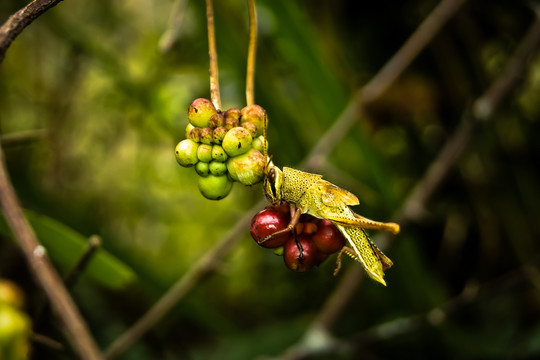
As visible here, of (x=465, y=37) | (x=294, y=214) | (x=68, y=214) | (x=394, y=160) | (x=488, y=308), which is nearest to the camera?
(x=294, y=214)

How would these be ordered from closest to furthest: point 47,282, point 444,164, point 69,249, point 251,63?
1. point 47,282
2. point 251,63
3. point 69,249
4. point 444,164

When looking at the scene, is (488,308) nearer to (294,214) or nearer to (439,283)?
(439,283)

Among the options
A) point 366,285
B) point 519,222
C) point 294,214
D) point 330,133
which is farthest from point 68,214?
point 519,222

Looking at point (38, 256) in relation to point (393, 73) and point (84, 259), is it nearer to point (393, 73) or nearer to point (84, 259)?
point (84, 259)

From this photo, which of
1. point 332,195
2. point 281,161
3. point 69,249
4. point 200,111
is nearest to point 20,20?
point 200,111

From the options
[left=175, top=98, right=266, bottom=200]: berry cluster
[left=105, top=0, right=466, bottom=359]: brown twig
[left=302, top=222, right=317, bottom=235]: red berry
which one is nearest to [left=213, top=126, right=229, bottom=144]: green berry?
[left=175, top=98, right=266, bottom=200]: berry cluster

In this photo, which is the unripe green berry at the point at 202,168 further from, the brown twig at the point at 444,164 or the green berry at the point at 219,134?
the brown twig at the point at 444,164

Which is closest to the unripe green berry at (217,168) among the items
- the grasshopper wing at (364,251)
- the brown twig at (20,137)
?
the grasshopper wing at (364,251)
